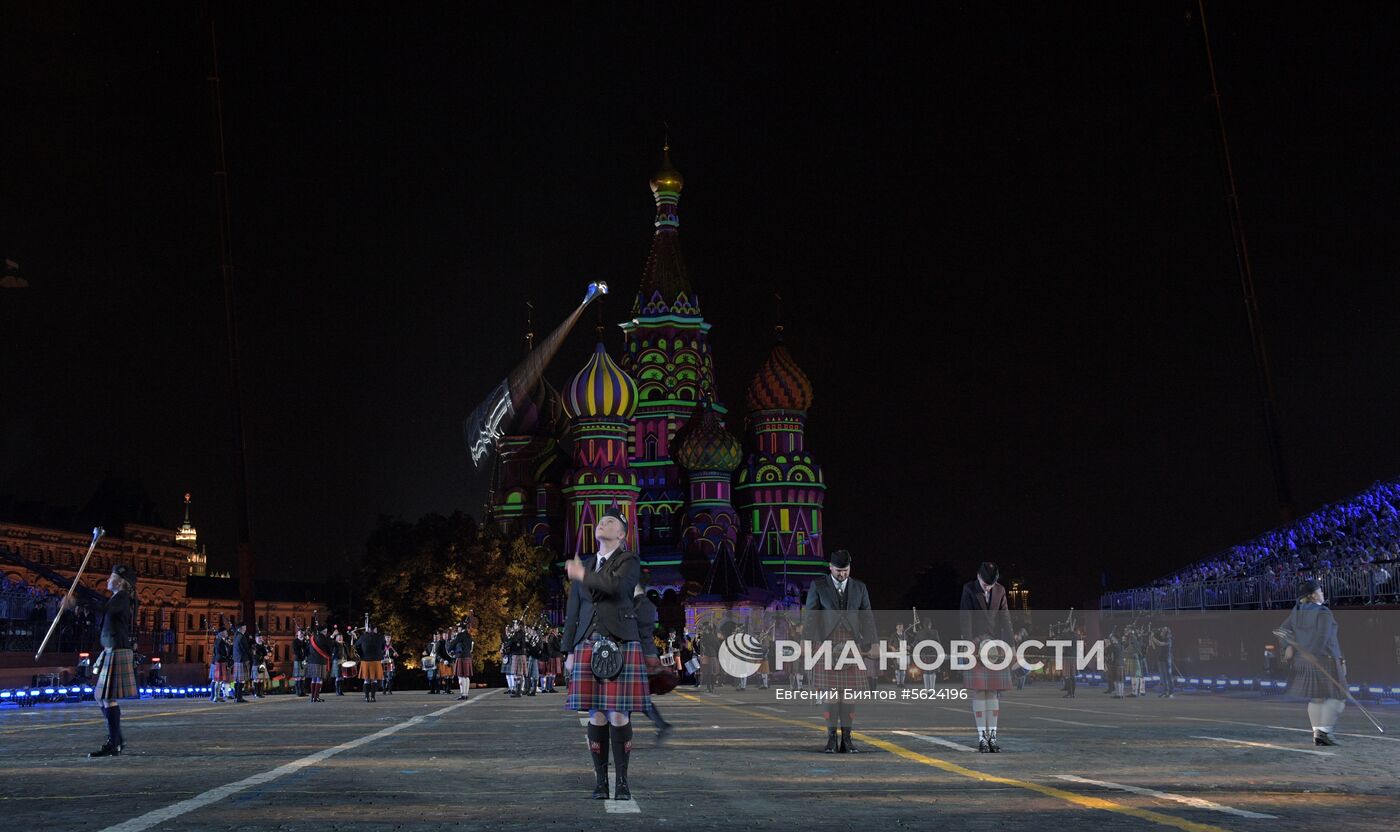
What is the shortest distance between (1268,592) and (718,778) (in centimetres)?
3723

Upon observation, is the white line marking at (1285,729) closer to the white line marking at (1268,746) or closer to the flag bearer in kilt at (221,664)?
the white line marking at (1268,746)

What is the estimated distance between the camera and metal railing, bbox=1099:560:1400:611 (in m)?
A: 36.4

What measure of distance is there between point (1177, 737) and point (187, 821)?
40.4 feet

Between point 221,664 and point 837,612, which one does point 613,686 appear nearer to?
point 837,612

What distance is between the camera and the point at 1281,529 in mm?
46031

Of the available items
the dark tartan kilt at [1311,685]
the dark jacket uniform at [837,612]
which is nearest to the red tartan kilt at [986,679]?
the dark jacket uniform at [837,612]

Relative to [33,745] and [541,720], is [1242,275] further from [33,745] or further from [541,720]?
[33,745]

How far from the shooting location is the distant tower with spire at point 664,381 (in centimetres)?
11250

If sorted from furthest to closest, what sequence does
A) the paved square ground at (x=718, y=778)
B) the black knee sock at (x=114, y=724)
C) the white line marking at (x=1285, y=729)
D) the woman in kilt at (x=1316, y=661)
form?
the white line marking at (x=1285, y=729) → the woman in kilt at (x=1316, y=661) → the black knee sock at (x=114, y=724) → the paved square ground at (x=718, y=778)

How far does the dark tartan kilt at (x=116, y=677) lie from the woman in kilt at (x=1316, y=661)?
12734mm

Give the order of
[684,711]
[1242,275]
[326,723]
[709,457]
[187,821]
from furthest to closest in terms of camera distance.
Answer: [709,457], [1242,275], [684,711], [326,723], [187,821]

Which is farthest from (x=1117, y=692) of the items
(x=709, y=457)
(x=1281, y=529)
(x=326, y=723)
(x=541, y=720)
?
(x=709, y=457)

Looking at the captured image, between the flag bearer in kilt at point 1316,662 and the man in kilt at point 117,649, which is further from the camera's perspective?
the flag bearer in kilt at point 1316,662

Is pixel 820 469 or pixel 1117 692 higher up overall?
pixel 820 469
